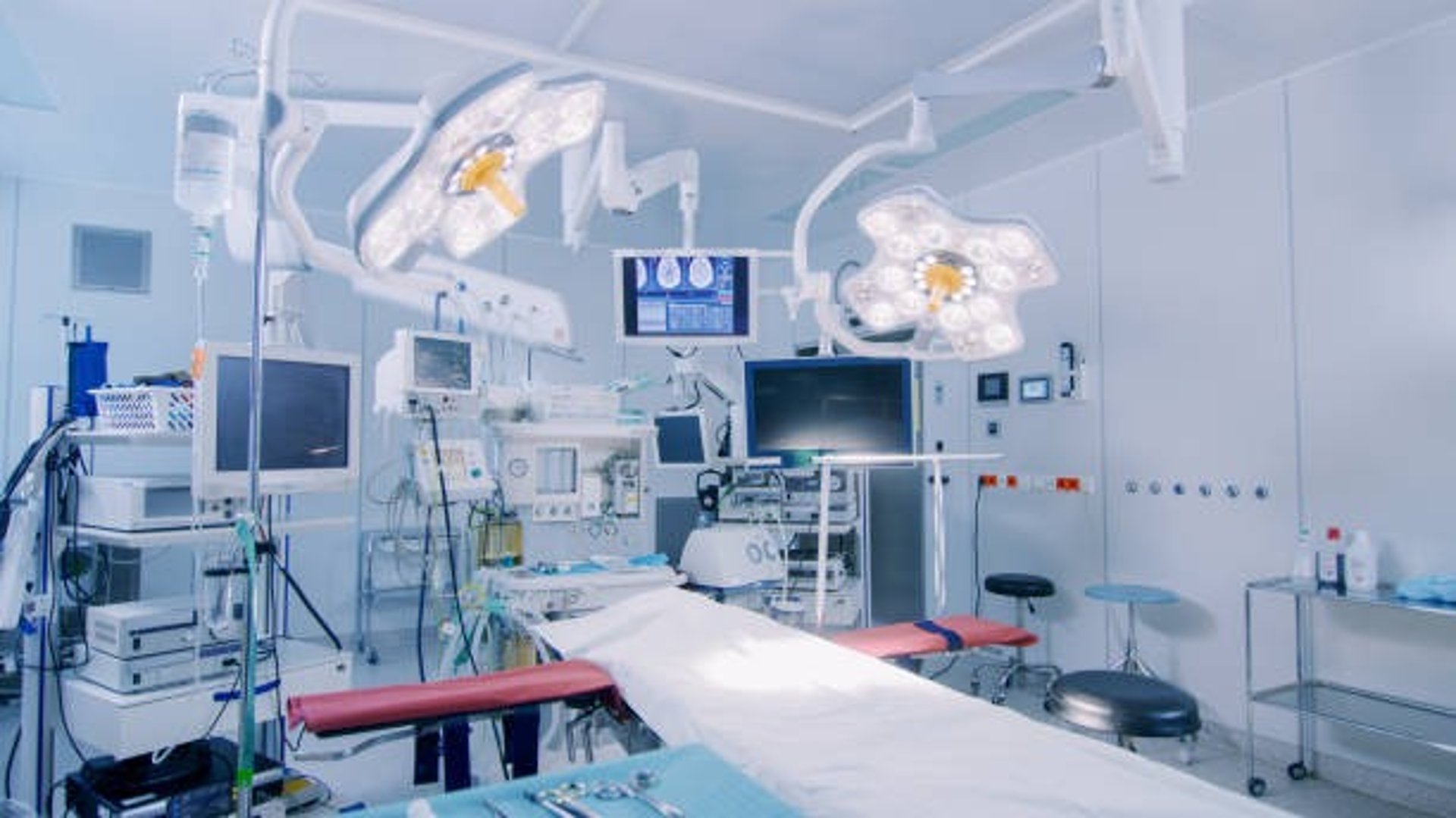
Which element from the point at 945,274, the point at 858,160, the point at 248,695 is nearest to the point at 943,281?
the point at 945,274

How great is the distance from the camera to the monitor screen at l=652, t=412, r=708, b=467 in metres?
3.82

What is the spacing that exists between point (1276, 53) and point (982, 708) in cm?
292

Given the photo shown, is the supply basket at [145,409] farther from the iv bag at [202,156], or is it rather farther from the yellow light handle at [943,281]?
the yellow light handle at [943,281]

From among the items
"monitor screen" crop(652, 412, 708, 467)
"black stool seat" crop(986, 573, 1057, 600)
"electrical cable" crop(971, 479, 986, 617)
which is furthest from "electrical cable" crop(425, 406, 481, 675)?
"electrical cable" crop(971, 479, 986, 617)

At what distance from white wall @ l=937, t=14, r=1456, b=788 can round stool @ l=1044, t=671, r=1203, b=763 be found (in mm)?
1870

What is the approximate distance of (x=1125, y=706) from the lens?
1.79 meters

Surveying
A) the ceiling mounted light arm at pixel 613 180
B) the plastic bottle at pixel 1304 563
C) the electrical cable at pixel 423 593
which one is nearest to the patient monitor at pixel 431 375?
the electrical cable at pixel 423 593

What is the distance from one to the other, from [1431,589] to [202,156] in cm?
365

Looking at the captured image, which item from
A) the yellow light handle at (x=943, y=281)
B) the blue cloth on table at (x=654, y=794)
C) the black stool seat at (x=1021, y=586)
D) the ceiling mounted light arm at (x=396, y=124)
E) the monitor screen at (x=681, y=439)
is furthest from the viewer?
the black stool seat at (x=1021, y=586)

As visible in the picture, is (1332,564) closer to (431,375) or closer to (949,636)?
(949,636)

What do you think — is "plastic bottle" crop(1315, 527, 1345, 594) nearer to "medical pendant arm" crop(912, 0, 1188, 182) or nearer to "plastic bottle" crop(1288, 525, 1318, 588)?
"plastic bottle" crop(1288, 525, 1318, 588)

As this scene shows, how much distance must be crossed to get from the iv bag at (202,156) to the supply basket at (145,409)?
1077 mm

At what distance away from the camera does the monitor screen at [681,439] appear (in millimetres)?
3822

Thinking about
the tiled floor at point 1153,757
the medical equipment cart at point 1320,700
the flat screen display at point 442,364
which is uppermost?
the flat screen display at point 442,364
